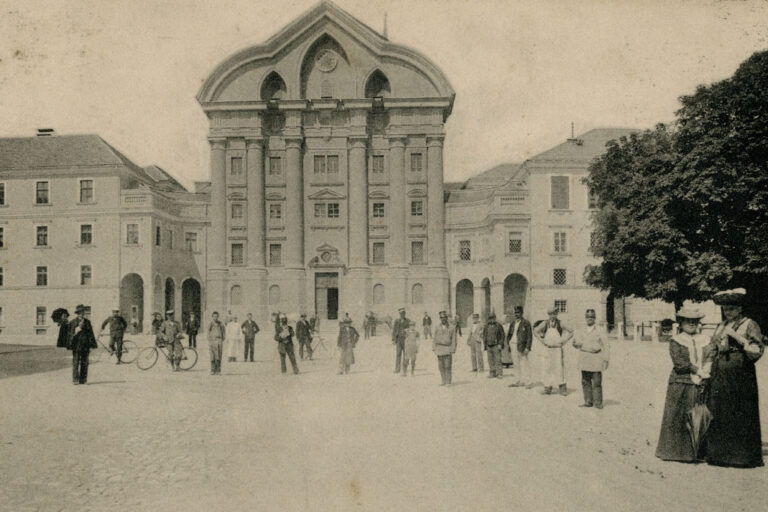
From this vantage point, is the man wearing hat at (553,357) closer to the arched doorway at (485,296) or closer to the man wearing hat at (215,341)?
the man wearing hat at (215,341)

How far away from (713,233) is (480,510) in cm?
2301

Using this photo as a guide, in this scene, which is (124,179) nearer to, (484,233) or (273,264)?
(273,264)

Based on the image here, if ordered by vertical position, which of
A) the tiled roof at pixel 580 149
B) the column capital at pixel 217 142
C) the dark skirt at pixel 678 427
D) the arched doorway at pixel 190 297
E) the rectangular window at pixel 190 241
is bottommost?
the dark skirt at pixel 678 427

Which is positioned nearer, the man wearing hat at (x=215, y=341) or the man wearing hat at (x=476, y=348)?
the man wearing hat at (x=215, y=341)

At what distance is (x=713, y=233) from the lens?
26062 mm

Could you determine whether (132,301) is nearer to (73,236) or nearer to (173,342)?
(73,236)

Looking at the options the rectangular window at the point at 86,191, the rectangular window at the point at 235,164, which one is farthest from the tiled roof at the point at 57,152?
the rectangular window at the point at 235,164

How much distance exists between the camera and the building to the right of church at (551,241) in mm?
43906

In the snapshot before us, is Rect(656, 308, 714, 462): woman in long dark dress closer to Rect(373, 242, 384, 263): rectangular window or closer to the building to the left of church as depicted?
the building to the left of church

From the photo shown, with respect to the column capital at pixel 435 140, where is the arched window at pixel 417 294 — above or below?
below

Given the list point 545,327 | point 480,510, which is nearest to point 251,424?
point 480,510

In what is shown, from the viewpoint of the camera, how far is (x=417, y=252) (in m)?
50.0

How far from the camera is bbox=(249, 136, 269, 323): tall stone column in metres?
48.7

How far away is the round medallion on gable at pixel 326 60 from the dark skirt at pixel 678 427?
44.8 meters
